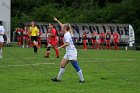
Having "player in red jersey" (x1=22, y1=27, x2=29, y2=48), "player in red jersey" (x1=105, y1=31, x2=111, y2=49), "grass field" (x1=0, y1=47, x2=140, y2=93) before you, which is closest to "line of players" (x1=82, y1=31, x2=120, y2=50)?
"player in red jersey" (x1=105, y1=31, x2=111, y2=49)

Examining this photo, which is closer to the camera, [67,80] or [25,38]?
[67,80]

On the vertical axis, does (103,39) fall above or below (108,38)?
below

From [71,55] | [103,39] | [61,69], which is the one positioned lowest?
[103,39]

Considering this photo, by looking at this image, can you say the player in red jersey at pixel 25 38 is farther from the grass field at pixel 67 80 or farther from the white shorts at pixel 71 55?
the white shorts at pixel 71 55

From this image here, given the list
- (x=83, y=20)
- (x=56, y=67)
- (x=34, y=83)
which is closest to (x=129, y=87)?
(x=34, y=83)

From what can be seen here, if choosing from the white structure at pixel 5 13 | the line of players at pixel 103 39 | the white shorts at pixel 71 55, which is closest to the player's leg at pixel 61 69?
the white shorts at pixel 71 55

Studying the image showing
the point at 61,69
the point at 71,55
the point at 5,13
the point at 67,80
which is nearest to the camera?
the point at 71,55

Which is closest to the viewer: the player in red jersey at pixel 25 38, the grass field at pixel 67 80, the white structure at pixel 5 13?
the grass field at pixel 67 80

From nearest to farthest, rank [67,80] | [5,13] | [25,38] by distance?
[67,80]
[25,38]
[5,13]

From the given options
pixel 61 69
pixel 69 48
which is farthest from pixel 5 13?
pixel 69 48

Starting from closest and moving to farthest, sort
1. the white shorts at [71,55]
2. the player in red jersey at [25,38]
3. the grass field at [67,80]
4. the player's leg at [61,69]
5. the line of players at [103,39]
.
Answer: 1. the grass field at [67,80]
2. the white shorts at [71,55]
3. the player's leg at [61,69]
4. the player in red jersey at [25,38]
5. the line of players at [103,39]

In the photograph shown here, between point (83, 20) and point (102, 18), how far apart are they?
2.81 meters

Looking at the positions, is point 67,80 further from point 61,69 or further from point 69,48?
point 69,48

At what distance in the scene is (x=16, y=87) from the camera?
1571 cm
